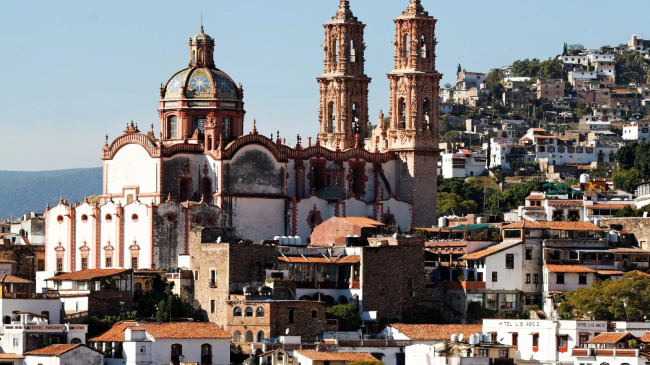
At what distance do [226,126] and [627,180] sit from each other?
126 feet

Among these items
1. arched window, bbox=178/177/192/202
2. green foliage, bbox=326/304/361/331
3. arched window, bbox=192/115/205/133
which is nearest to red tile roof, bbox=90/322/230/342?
green foliage, bbox=326/304/361/331

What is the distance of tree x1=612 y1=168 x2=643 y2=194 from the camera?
386ft

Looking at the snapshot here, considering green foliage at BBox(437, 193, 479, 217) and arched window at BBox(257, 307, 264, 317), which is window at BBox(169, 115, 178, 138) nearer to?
arched window at BBox(257, 307, 264, 317)

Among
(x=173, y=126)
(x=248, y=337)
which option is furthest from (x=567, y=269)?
(x=173, y=126)

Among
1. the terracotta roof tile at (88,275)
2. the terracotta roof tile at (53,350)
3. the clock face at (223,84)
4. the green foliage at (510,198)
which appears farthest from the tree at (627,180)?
the terracotta roof tile at (53,350)

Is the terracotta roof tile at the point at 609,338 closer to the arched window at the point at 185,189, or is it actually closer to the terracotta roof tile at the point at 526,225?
the terracotta roof tile at the point at 526,225

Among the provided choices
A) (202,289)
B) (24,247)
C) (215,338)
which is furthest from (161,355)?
(24,247)

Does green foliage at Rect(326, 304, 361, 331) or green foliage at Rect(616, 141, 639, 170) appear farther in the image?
green foliage at Rect(616, 141, 639, 170)

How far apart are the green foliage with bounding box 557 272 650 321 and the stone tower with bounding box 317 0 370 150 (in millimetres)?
27359

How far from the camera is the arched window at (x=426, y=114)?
9719cm

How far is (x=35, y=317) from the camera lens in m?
71.1

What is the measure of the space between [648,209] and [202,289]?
86.5ft

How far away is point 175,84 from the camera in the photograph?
91375 mm

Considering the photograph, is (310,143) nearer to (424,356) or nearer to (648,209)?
(648,209)
